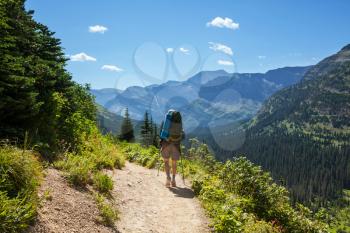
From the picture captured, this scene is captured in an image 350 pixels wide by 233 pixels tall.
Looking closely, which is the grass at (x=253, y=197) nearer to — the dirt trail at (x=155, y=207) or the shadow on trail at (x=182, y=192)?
the shadow on trail at (x=182, y=192)

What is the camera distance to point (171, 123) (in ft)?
48.9

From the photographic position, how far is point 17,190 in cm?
761

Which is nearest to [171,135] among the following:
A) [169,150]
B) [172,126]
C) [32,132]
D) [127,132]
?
[172,126]

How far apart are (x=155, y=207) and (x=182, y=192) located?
2.81m

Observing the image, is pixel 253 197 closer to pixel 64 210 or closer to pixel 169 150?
pixel 169 150

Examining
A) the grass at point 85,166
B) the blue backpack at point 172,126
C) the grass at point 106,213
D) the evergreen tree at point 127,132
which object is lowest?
the evergreen tree at point 127,132

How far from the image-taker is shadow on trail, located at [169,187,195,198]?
46.8ft

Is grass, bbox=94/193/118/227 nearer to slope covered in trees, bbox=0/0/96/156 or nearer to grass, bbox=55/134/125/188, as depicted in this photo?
grass, bbox=55/134/125/188

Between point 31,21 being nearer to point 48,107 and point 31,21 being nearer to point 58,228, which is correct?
point 48,107

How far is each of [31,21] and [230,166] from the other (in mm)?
10813

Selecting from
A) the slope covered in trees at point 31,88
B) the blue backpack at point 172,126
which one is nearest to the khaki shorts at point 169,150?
the blue backpack at point 172,126

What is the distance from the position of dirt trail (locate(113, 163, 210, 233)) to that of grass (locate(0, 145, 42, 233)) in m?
2.67

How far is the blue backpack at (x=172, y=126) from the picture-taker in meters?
14.9

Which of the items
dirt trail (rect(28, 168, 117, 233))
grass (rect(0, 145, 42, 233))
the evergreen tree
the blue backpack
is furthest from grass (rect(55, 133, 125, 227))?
the evergreen tree
